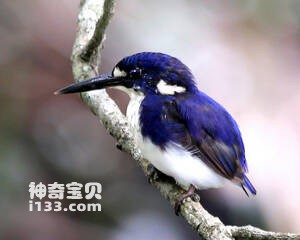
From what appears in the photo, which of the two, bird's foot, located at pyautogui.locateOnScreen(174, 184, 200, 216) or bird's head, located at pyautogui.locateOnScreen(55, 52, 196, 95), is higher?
bird's head, located at pyautogui.locateOnScreen(55, 52, 196, 95)

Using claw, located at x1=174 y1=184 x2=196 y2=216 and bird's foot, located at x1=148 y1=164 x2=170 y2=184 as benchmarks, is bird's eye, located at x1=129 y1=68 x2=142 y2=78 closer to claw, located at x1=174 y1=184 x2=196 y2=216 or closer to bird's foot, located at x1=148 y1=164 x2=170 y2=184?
bird's foot, located at x1=148 y1=164 x2=170 y2=184

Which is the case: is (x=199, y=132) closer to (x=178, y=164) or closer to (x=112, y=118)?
(x=178, y=164)

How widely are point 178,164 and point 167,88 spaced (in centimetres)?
31

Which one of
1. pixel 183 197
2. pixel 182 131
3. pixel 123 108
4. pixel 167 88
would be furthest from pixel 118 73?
pixel 123 108

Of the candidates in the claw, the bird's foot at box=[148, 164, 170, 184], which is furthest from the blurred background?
the claw

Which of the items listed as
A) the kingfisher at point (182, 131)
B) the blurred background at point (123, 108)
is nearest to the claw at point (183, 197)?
the kingfisher at point (182, 131)

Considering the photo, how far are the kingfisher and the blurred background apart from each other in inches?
43.9

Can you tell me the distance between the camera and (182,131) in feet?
9.51

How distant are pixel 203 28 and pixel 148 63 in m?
2.06

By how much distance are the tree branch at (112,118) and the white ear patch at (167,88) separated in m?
0.24

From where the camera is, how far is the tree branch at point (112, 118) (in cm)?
245

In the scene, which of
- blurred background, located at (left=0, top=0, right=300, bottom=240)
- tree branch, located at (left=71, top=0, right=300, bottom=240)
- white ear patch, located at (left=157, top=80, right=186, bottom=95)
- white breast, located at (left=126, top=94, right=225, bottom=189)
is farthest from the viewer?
blurred background, located at (left=0, top=0, right=300, bottom=240)

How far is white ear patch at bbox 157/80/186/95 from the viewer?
299 centimetres

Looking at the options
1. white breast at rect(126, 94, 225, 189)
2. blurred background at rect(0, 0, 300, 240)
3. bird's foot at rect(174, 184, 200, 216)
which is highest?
blurred background at rect(0, 0, 300, 240)
